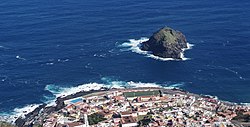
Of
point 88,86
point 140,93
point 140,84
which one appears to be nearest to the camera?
point 140,93

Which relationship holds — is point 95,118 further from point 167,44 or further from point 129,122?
point 167,44

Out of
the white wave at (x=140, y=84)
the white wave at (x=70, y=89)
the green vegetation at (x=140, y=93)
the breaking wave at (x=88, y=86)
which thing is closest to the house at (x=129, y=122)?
the green vegetation at (x=140, y=93)

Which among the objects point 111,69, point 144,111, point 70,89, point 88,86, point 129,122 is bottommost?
point 129,122

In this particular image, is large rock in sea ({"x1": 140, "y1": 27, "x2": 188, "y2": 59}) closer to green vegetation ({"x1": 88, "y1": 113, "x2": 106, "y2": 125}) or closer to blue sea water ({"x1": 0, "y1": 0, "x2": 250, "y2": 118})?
blue sea water ({"x1": 0, "y1": 0, "x2": 250, "y2": 118})

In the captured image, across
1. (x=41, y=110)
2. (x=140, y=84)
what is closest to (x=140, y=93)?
(x=140, y=84)

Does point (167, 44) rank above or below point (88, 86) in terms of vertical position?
above

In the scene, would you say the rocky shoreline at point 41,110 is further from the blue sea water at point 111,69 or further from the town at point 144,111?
the blue sea water at point 111,69

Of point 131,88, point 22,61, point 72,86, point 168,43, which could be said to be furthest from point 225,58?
point 22,61

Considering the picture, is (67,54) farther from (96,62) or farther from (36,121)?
(36,121)
